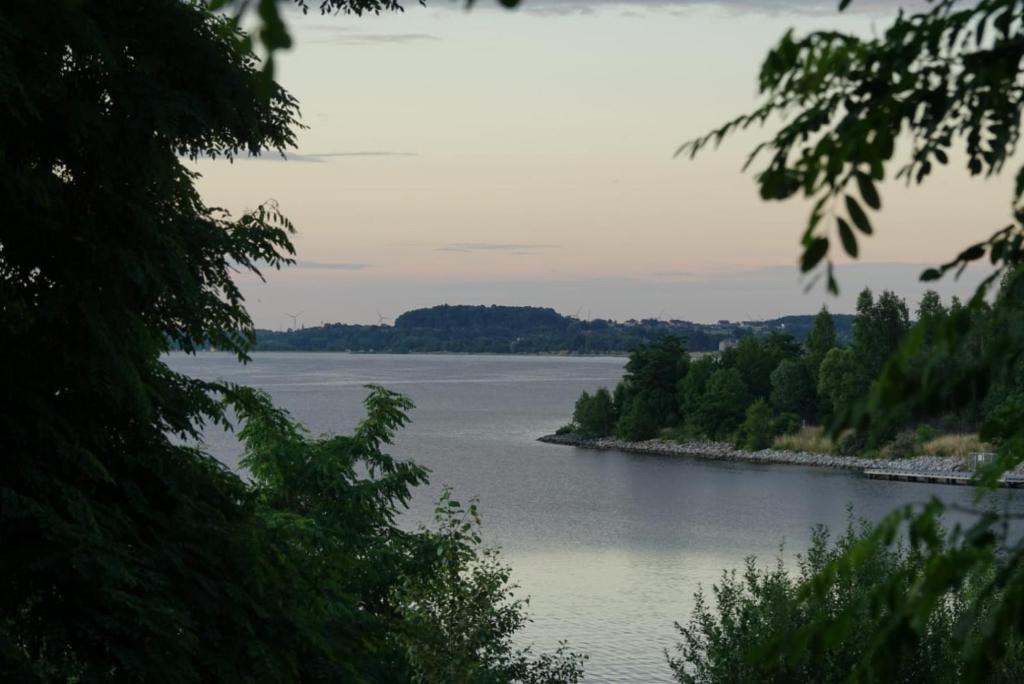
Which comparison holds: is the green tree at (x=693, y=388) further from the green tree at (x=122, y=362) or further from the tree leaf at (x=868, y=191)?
the tree leaf at (x=868, y=191)

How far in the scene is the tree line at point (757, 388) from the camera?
9038 cm

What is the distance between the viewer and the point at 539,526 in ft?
174

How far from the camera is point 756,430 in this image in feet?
295

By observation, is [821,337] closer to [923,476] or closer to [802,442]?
[802,442]

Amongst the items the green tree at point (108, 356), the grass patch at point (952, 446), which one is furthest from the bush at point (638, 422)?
the green tree at point (108, 356)

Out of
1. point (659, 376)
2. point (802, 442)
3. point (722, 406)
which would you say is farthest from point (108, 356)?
point (659, 376)

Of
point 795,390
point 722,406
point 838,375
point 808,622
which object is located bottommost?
point 808,622

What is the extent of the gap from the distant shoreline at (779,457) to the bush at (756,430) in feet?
2.88

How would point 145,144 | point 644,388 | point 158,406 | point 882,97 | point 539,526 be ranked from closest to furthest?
point 882,97, point 145,144, point 158,406, point 539,526, point 644,388

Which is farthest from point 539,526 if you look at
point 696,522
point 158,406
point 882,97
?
point 882,97

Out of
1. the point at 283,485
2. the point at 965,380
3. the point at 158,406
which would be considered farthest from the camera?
the point at 283,485

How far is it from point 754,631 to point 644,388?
260ft

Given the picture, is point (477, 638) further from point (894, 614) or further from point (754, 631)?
point (894, 614)

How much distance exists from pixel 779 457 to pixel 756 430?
4.85m
